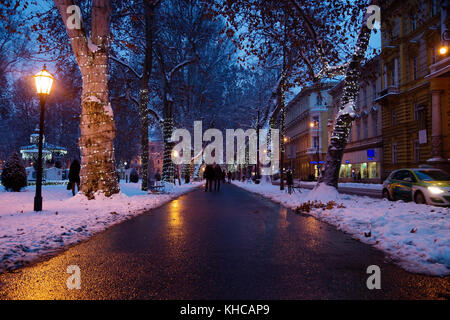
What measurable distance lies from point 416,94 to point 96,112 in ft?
95.9

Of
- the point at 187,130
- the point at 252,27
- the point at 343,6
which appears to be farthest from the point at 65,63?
the point at 187,130

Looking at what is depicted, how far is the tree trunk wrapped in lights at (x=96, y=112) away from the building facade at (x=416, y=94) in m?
20.0

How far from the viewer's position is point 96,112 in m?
12.9

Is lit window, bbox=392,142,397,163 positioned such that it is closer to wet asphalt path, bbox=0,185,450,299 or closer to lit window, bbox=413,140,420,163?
lit window, bbox=413,140,420,163

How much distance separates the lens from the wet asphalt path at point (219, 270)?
3.25 metres

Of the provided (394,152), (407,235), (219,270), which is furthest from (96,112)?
(394,152)

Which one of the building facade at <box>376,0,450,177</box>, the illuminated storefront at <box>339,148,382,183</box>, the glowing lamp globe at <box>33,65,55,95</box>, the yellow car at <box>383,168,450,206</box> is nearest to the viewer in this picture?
the glowing lamp globe at <box>33,65,55,95</box>

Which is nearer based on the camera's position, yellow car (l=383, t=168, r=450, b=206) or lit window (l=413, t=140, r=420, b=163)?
A: yellow car (l=383, t=168, r=450, b=206)

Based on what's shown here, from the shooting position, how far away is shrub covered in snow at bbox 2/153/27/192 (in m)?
19.2

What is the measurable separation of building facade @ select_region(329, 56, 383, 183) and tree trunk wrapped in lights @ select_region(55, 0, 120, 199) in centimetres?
2761

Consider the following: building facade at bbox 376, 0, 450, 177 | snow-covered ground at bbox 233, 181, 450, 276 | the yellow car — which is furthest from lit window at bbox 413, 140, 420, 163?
snow-covered ground at bbox 233, 181, 450, 276

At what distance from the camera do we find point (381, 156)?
3788cm

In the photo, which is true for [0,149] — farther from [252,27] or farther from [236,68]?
[252,27]
